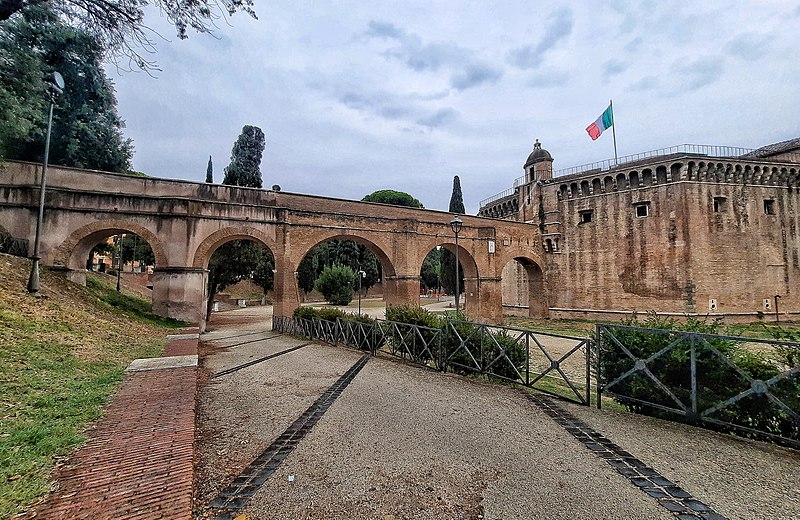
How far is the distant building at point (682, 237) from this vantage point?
21.7 metres

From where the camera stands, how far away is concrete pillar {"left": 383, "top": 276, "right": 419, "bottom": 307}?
20.2 meters

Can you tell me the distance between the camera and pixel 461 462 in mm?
3709

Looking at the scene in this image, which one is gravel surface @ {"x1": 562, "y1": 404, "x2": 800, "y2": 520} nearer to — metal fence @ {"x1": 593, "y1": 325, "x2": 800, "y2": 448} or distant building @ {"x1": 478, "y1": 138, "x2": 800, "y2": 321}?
metal fence @ {"x1": 593, "y1": 325, "x2": 800, "y2": 448}

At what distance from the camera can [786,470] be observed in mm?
3498

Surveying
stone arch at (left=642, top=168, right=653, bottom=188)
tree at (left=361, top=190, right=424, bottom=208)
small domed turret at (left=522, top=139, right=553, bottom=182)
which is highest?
tree at (left=361, top=190, right=424, bottom=208)

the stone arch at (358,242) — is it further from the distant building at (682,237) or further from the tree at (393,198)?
the tree at (393,198)

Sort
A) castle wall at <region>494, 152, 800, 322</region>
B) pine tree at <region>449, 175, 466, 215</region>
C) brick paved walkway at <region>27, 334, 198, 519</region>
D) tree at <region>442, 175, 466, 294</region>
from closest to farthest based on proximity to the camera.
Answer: brick paved walkway at <region>27, 334, 198, 519</region>
castle wall at <region>494, 152, 800, 322</region>
tree at <region>442, 175, 466, 294</region>
pine tree at <region>449, 175, 466, 215</region>

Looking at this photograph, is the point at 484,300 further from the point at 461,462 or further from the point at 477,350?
the point at 461,462

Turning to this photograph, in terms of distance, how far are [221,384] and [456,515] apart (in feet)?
18.5

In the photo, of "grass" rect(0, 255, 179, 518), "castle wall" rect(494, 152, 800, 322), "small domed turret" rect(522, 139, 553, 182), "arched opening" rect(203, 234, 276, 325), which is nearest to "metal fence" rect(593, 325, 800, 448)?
"grass" rect(0, 255, 179, 518)

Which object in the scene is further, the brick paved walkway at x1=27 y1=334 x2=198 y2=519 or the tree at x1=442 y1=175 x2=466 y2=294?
the tree at x1=442 y1=175 x2=466 y2=294

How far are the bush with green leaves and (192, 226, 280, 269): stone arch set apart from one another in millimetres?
14746

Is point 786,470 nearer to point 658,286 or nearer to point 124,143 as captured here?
point 658,286

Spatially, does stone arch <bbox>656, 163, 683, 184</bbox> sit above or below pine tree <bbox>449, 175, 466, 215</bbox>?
below
